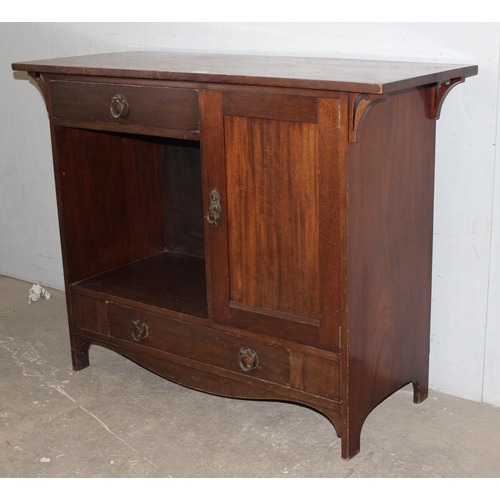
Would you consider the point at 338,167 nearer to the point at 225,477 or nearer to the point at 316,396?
the point at 316,396

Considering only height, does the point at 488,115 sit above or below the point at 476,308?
above

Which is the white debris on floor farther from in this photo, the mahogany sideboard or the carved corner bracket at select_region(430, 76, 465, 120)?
the carved corner bracket at select_region(430, 76, 465, 120)

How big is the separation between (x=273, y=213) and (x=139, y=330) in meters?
0.79

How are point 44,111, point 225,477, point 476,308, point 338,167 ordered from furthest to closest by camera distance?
point 44,111
point 476,308
point 225,477
point 338,167

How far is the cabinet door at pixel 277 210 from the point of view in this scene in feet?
7.20

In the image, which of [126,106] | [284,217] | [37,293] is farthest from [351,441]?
[37,293]

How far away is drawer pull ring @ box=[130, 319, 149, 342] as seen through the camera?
284 cm

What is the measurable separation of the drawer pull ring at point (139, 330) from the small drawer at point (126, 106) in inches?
27.5

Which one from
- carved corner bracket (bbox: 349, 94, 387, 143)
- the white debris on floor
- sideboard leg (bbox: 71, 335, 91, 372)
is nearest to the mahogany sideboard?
carved corner bracket (bbox: 349, 94, 387, 143)

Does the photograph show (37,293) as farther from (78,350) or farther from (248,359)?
(248,359)

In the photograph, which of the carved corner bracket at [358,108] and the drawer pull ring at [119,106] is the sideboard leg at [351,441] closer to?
the carved corner bracket at [358,108]

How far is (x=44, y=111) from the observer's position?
3758 millimetres
